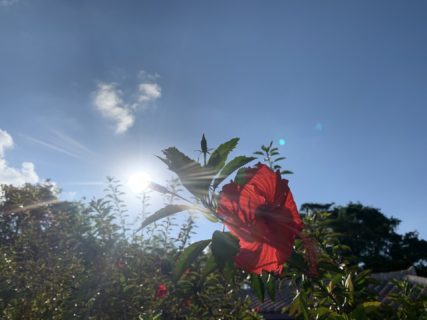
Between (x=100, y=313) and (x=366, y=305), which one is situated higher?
(x=100, y=313)

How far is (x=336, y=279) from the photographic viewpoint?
1604 mm

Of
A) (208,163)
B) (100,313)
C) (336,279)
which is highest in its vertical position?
(100,313)

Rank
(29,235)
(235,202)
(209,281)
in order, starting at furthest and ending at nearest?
(29,235) → (209,281) → (235,202)

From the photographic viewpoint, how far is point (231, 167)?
1175 millimetres

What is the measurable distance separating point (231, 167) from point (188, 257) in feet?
0.99

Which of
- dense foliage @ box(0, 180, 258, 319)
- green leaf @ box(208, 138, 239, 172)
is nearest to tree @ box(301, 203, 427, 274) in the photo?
dense foliage @ box(0, 180, 258, 319)

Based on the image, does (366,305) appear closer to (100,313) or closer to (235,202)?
(235,202)

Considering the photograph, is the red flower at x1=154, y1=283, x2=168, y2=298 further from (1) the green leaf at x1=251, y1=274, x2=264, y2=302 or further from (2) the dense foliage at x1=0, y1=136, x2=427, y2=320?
(1) the green leaf at x1=251, y1=274, x2=264, y2=302

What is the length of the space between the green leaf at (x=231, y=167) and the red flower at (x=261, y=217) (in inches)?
5.8

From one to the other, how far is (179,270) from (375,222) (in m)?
43.5

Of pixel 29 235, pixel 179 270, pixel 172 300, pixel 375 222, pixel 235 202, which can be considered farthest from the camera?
pixel 375 222

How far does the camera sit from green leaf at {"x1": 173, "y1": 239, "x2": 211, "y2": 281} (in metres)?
1.08

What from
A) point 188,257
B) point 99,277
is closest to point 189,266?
point 188,257

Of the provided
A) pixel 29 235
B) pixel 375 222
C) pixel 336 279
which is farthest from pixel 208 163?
pixel 375 222
